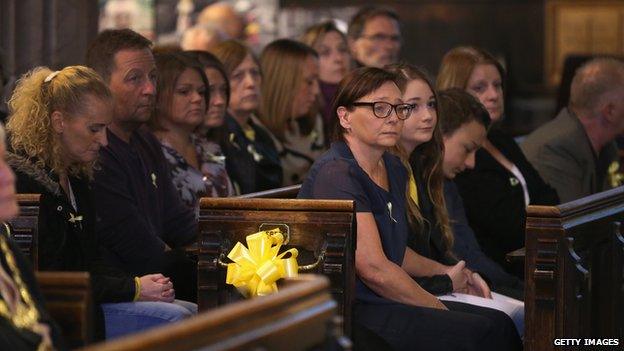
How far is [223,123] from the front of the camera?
7641 millimetres

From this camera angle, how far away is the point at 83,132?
547 cm

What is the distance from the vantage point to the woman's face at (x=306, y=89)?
848 cm

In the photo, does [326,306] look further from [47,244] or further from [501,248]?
[501,248]

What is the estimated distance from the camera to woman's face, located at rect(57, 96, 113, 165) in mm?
5484

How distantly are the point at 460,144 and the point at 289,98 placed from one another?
1.80m

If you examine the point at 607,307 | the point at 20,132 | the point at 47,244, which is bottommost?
the point at 607,307

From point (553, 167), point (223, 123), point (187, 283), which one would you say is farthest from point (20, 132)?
point (553, 167)

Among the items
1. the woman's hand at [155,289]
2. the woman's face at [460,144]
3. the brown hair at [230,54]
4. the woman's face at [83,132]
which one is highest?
the brown hair at [230,54]

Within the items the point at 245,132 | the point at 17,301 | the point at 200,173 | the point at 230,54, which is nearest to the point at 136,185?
the point at 200,173

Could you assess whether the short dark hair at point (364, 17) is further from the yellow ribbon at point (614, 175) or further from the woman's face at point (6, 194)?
the woman's face at point (6, 194)

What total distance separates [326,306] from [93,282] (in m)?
1.88

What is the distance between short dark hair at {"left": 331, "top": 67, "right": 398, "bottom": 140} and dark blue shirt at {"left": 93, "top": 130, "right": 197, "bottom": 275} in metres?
0.82

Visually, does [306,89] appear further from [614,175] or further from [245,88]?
[614,175]

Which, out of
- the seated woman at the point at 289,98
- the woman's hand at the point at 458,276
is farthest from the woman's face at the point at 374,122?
the seated woman at the point at 289,98
